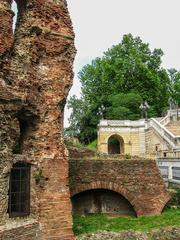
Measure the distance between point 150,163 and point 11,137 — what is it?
7.27 m

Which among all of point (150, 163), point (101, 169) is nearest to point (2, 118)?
point (101, 169)

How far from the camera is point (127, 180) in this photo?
15.4 m

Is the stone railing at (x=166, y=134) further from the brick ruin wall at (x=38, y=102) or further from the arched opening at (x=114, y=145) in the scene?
the brick ruin wall at (x=38, y=102)

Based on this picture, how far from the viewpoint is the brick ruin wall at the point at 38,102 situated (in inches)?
425

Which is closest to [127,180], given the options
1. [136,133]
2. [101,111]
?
[136,133]

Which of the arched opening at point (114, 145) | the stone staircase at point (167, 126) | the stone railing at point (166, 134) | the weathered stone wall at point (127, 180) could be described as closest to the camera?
the weathered stone wall at point (127, 180)

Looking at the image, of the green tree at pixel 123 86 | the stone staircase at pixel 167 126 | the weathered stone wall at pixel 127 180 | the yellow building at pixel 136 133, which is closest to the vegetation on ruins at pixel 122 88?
the green tree at pixel 123 86

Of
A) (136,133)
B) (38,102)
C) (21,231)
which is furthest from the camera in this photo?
(136,133)

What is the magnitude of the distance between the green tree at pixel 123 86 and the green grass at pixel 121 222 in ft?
95.8

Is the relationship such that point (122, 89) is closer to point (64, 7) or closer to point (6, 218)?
point (64, 7)

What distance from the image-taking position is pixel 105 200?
15594 millimetres

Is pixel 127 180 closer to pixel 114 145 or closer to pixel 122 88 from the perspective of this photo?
pixel 114 145

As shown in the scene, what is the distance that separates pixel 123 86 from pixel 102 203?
112 feet

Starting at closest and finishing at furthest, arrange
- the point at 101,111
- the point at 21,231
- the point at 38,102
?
the point at 21,231
the point at 38,102
the point at 101,111
